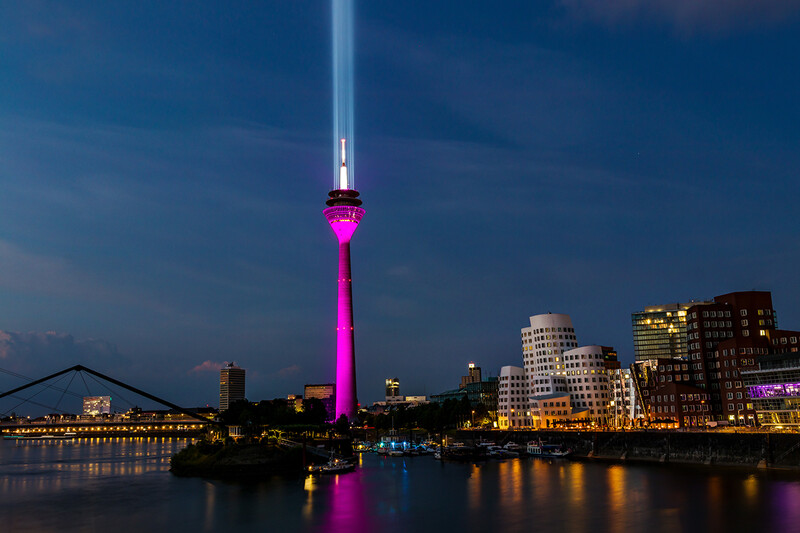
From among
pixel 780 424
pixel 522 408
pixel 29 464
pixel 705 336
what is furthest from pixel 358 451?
pixel 780 424

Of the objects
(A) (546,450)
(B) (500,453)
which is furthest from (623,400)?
(B) (500,453)

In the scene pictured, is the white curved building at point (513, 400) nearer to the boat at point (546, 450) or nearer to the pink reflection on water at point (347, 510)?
the boat at point (546, 450)

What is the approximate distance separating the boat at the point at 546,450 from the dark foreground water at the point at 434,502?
19499 mm

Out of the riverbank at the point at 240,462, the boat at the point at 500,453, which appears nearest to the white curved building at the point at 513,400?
the boat at the point at 500,453

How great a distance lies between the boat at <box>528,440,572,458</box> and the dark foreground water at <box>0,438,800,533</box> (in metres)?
19.5

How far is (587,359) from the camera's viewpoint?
7347 inches

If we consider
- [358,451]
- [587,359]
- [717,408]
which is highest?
[587,359]

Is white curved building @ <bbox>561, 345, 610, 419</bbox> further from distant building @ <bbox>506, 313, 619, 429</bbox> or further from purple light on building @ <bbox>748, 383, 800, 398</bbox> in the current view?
purple light on building @ <bbox>748, 383, 800, 398</bbox>

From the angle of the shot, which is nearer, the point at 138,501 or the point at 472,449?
the point at 138,501

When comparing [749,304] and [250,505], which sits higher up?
[749,304]

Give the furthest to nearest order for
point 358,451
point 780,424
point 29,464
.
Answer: point 358,451 < point 29,464 < point 780,424

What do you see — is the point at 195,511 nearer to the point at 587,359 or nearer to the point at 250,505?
the point at 250,505

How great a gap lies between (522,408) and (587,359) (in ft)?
76.6

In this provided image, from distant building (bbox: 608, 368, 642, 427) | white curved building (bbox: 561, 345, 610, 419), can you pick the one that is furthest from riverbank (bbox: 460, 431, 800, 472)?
white curved building (bbox: 561, 345, 610, 419)
